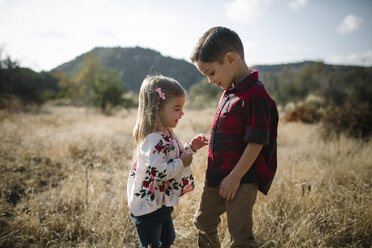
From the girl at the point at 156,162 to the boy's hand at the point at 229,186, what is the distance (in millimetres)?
298

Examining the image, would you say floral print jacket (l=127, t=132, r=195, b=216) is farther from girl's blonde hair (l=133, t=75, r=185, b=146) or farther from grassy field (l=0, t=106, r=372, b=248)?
grassy field (l=0, t=106, r=372, b=248)

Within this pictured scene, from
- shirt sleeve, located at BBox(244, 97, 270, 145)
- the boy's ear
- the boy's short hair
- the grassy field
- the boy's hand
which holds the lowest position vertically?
the grassy field

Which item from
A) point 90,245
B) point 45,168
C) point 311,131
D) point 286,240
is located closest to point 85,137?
point 45,168

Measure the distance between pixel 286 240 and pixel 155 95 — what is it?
6.11ft

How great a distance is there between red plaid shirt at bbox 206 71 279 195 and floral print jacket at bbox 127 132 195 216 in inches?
10.9

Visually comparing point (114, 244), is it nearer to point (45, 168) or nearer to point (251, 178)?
point (251, 178)

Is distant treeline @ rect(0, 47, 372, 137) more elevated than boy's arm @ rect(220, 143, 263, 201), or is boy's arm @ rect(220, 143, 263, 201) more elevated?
distant treeline @ rect(0, 47, 372, 137)

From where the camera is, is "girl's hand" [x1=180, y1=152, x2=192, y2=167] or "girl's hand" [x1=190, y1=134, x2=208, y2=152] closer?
"girl's hand" [x1=180, y1=152, x2=192, y2=167]

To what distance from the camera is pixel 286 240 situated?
2.04 meters

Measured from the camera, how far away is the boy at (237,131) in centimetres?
128

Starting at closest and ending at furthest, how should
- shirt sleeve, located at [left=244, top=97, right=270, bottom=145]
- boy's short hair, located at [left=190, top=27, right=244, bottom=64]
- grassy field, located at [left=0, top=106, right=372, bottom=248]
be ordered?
shirt sleeve, located at [left=244, top=97, right=270, bottom=145] → boy's short hair, located at [left=190, top=27, right=244, bottom=64] → grassy field, located at [left=0, top=106, right=372, bottom=248]

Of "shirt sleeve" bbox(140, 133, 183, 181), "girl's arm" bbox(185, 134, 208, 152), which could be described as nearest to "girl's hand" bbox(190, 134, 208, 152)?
"girl's arm" bbox(185, 134, 208, 152)

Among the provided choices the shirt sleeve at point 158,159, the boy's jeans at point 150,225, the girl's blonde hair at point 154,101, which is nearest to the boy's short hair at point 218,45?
the girl's blonde hair at point 154,101

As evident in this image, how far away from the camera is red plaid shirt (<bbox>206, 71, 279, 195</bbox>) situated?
1.26 m
